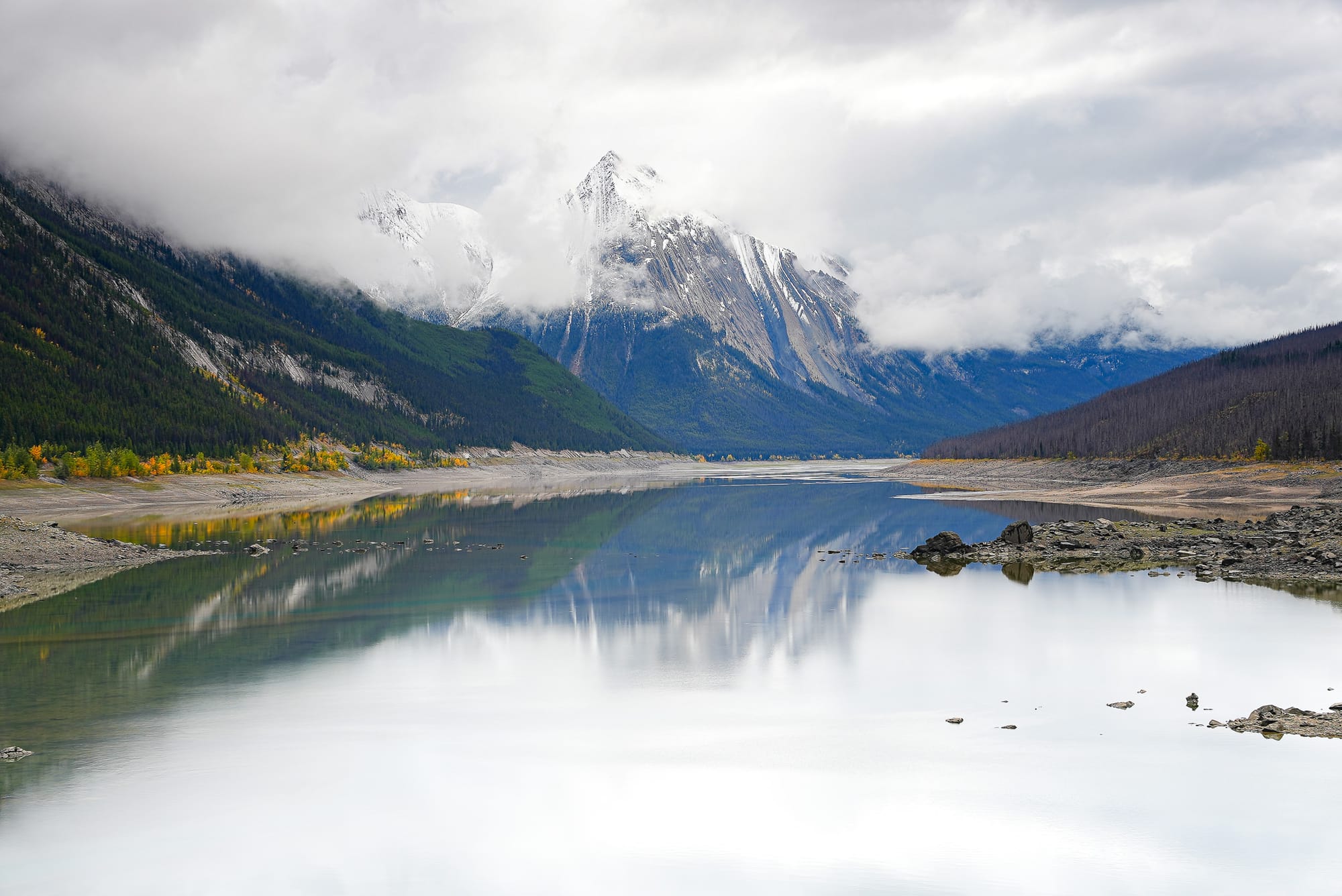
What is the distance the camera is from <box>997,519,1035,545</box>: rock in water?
4828 centimetres

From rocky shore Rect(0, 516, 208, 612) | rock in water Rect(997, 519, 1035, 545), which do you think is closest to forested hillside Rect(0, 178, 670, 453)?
rocky shore Rect(0, 516, 208, 612)

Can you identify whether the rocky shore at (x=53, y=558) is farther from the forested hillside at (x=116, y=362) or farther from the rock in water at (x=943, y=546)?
the forested hillside at (x=116, y=362)

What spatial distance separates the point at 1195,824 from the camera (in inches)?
542

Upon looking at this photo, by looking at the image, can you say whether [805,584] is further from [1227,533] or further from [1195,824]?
[1195,824]

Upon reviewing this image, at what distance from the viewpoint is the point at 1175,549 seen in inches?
1738

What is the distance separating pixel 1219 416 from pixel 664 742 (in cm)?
12041

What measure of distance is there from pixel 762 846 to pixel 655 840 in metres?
1.50

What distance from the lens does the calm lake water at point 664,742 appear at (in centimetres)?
1276

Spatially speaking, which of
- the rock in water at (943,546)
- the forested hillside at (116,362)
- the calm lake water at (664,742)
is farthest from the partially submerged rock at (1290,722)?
the forested hillside at (116,362)

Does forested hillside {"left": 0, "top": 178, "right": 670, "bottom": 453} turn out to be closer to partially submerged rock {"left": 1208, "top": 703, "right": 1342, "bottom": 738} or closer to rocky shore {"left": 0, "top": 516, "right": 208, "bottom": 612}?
rocky shore {"left": 0, "top": 516, "right": 208, "bottom": 612}

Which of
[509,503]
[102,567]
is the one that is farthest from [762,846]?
[509,503]

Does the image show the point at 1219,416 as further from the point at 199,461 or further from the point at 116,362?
the point at 116,362

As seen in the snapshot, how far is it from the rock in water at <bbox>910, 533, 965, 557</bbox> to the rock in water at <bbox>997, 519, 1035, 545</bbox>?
99.8 inches

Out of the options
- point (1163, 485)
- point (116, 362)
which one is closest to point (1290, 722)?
point (1163, 485)
